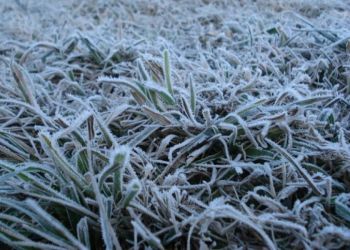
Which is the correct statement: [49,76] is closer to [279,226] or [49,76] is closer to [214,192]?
[214,192]

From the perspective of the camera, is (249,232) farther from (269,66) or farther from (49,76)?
(49,76)

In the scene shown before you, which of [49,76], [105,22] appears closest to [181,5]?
[105,22]

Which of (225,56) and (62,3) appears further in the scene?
(62,3)

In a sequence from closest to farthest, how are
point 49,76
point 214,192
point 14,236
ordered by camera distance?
point 14,236
point 214,192
point 49,76

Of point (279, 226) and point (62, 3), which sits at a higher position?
point (62, 3)

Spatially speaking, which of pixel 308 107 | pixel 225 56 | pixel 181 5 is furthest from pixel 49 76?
pixel 181 5

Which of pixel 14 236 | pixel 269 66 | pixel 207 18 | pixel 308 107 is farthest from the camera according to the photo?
pixel 207 18
